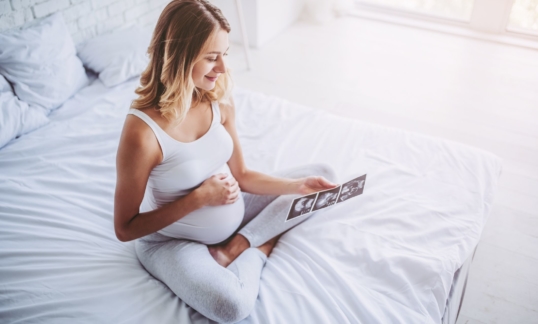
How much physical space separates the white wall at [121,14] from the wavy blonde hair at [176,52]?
117cm

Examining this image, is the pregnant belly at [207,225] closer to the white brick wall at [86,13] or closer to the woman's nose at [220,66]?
the woman's nose at [220,66]

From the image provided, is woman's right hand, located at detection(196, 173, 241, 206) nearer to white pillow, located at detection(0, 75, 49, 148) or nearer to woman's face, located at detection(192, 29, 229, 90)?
woman's face, located at detection(192, 29, 229, 90)

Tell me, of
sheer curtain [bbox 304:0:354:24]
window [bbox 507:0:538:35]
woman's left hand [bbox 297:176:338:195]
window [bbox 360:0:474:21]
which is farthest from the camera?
sheer curtain [bbox 304:0:354:24]

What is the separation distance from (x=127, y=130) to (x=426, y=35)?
2.96 m

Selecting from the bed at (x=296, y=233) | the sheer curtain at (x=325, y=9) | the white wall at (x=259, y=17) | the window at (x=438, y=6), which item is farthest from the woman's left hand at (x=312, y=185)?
the window at (x=438, y=6)

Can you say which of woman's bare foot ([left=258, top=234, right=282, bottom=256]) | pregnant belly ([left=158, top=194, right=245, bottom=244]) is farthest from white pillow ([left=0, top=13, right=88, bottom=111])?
woman's bare foot ([left=258, top=234, right=282, bottom=256])

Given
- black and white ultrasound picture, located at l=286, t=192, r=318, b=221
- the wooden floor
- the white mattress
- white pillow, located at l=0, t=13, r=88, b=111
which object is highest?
white pillow, located at l=0, t=13, r=88, b=111

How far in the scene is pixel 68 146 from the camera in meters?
1.62

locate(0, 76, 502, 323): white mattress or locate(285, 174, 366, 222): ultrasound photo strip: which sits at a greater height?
locate(285, 174, 366, 222): ultrasound photo strip

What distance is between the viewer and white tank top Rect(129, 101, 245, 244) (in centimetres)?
110

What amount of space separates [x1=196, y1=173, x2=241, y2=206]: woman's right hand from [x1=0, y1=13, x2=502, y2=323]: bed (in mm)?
236

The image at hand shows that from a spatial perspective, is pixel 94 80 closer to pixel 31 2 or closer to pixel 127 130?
pixel 31 2

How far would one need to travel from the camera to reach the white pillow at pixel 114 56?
201cm

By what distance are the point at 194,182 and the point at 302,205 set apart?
32 centimetres
